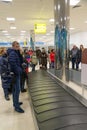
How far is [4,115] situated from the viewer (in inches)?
192

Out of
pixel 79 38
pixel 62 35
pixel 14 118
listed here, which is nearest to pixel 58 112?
pixel 14 118

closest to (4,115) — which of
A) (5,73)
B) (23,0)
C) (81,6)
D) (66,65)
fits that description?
(5,73)

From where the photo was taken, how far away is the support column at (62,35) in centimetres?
743

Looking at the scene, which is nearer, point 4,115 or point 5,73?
point 4,115

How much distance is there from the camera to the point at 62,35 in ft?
25.0

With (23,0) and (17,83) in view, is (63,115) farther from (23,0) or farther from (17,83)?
(23,0)

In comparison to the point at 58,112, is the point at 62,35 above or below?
above

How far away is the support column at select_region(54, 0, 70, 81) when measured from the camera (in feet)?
24.4

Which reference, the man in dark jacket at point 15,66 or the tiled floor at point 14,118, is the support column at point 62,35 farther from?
the man in dark jacket at point 15,66

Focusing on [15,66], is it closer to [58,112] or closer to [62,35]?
[58,112]

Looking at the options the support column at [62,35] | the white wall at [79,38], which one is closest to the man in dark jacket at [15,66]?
the support column at [62,35]

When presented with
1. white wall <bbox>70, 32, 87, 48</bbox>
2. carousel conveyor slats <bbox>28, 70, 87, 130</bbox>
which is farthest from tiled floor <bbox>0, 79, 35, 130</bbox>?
white wall <bbox>70, 32, 87, 48</bbox>

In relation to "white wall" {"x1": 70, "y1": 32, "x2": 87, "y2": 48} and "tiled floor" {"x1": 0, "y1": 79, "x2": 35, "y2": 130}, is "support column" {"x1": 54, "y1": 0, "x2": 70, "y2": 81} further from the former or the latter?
"white wall" {"x1": 70, "y1": 32, "x2": 87, "y2": 48}

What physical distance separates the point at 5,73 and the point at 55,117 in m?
2.73
